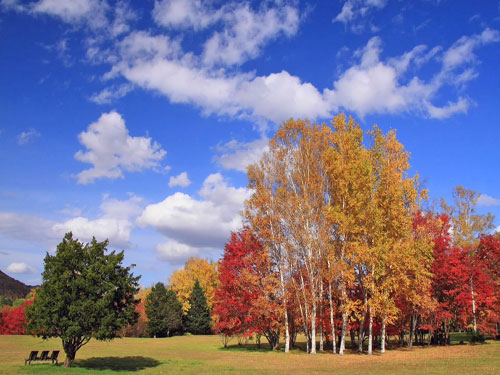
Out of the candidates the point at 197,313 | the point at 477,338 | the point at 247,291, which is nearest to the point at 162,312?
the point at 197,313

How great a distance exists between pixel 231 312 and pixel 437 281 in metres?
19.6

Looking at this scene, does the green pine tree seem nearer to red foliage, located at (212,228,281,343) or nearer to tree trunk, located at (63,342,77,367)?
red foliage, located at (212,228,281,343)

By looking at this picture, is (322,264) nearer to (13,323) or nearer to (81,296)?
(81,296)

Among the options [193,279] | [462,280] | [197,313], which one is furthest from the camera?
[193,279]

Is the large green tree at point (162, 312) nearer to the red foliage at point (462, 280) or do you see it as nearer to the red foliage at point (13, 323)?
the red foliage at point (13, 323)

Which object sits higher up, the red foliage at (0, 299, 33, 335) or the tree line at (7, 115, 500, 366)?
the tree line at (7, 115, 500, 366)

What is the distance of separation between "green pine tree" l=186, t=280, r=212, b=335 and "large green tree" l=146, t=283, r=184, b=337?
2241mm

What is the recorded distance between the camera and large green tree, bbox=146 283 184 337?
70.0m

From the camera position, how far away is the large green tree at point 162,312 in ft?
230

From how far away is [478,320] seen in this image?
3559 centimetres

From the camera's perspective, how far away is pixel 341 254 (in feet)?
94.4

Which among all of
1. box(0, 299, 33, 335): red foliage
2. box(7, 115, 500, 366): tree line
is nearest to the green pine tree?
box(0, 299, 33, 335): red foliage

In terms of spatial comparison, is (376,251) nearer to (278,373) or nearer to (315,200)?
(315,200)

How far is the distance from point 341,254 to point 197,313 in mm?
53089
